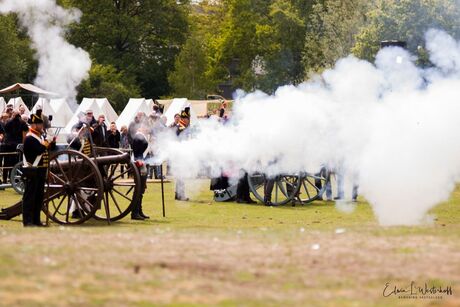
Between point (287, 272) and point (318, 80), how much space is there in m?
11.9

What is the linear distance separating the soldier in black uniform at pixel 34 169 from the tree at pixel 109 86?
40.3m

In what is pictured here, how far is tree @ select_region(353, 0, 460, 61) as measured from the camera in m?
33.6

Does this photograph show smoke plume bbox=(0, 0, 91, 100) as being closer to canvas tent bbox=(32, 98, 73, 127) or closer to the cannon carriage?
canvas tent bbox=(32, 98, 73, 127)

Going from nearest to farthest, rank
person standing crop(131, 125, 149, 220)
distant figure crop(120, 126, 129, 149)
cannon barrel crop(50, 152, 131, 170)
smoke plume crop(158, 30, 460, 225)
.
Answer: smoke plume crop(158, 30, 460, 225) < cannon barrel crop(50, 152, 131, 170) < person standing crop(131, 125, 149, 220) < distant figure crop(120, 126, 129, 149)

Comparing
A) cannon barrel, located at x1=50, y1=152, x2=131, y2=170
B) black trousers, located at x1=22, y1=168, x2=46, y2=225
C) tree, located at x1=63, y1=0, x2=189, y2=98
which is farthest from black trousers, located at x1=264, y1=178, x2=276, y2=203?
tree, located at x1=63, y1=0, x2=189, y2=98

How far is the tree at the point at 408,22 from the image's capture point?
33.6 m

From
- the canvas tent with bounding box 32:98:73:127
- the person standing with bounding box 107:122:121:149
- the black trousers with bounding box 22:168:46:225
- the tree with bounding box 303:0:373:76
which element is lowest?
the black trousers with bounding box 22:168:46:225

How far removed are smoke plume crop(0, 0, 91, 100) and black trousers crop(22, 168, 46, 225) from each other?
20249mm

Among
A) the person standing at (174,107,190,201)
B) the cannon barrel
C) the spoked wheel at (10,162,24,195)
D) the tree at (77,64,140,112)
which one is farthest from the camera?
the tree at (77,64,140,112)

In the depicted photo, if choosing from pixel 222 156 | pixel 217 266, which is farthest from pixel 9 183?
pixel 217 266

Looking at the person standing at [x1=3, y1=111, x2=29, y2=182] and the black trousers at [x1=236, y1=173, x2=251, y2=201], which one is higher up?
the person standing at [x1=3, y1=111, x2=29, y2=182]

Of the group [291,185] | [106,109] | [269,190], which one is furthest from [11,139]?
[106,109]

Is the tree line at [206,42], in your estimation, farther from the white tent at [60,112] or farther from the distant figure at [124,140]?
the distant figure at [124,140]

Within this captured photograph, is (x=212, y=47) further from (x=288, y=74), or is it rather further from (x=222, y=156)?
(x=222, y=156)
